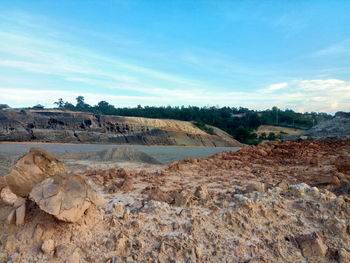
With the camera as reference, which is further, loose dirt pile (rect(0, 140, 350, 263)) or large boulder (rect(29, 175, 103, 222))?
large boulder (rect(29, 175, 103, 222))

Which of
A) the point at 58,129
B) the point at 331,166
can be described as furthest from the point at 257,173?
the point at 58,129

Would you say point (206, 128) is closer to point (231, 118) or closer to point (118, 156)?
point (231, 118)

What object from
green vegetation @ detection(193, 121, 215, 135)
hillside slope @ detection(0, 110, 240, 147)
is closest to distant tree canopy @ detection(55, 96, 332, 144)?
green vegetation @ detection(193, 121, 215, 135)

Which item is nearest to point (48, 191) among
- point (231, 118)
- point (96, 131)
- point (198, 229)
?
point (198, 229)

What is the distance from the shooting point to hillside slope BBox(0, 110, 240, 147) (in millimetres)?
49884

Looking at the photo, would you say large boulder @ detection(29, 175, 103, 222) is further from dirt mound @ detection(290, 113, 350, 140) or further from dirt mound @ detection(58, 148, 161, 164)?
dirt mound @ detection(290, 113, 350, 140)

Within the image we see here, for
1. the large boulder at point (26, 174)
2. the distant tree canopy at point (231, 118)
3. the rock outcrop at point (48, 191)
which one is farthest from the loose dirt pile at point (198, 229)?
the distant tree canopy at point (231, 118)

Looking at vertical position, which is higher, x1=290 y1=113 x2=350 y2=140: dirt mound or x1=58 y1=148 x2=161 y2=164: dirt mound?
x1=290 y1=113 x2=350 y2=140: dirt mound

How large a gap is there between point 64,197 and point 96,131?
52877 millimetres

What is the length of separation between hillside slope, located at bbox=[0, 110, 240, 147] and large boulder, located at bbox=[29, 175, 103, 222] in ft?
162

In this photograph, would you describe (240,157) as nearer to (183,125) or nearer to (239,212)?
(239,212)

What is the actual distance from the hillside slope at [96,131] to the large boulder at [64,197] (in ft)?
162

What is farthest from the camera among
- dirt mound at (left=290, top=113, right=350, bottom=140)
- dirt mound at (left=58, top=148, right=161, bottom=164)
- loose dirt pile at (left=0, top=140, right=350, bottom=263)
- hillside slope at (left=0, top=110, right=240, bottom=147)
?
hillside slope at (left=0, top=110, right=240, bottom=147)

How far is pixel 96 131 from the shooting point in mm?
55125
